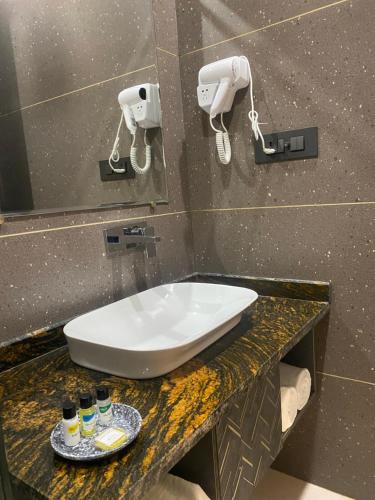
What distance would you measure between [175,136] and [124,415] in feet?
3.72

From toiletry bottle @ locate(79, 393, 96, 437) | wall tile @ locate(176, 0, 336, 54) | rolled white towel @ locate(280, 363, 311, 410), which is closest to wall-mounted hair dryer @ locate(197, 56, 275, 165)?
wall tile @ locate(176, 0, 336, 54)

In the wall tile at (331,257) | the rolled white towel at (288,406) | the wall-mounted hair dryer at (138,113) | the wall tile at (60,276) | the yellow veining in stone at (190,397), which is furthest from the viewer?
the wall-mounted hair dryer at (138,113)

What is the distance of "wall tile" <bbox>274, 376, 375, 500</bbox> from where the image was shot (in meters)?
1.30

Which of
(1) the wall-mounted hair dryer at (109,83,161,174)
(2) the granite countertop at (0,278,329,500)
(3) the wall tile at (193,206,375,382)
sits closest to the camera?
(2) the granite countertop at (0,278,329,500)

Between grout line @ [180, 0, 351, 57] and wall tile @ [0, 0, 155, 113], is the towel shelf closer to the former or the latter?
wall tile @ [0, 0, 155, 113]

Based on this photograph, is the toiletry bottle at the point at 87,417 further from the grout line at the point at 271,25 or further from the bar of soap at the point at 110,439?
the grout line at the point at 271,25

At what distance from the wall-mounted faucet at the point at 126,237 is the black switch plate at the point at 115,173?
Result: 0.59ft

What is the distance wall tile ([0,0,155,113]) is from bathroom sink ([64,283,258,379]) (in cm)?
65

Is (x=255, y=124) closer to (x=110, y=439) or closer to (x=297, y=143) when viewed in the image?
(x=297, y=143)

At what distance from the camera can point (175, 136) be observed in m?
1.53

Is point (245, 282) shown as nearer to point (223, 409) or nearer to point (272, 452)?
point (272, 452)

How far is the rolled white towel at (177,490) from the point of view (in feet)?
2.44

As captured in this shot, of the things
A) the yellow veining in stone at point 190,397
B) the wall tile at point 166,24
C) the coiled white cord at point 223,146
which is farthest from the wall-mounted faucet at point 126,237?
the wall tile at point 166,24

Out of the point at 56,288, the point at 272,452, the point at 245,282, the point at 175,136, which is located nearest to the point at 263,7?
the point at 175,136
